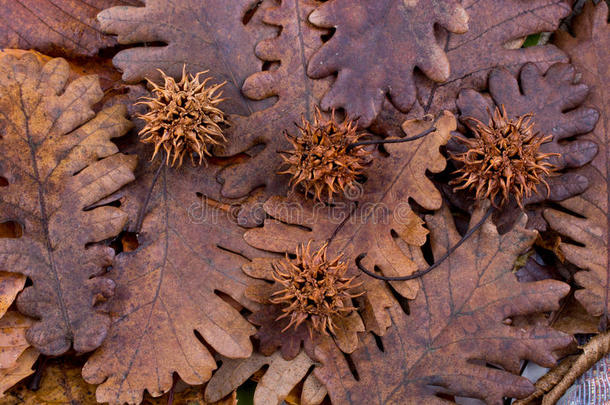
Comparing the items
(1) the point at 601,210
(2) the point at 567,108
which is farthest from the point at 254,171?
(1) the point at 601,210

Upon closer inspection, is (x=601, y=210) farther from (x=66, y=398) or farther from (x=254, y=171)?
(x=66, y=398)

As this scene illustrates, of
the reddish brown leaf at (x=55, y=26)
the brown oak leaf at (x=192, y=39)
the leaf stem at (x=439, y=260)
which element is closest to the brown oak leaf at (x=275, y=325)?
the leaf stem at (x=439, y=260)

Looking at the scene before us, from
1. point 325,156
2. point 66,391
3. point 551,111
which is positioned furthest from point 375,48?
point 66,391

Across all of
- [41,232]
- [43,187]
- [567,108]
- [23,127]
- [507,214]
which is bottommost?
[41,232]

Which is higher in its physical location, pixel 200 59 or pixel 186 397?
pixel 200 59

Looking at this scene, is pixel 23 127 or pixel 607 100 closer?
pixel 23 127

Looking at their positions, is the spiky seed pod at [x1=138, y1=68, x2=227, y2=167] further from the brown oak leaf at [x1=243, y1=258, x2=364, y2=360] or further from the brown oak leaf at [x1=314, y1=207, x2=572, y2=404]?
the brown oak leaf at [x1=314, y1=207, x2=572, y2=404]

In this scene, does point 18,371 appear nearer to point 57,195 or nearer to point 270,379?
point 57,195
